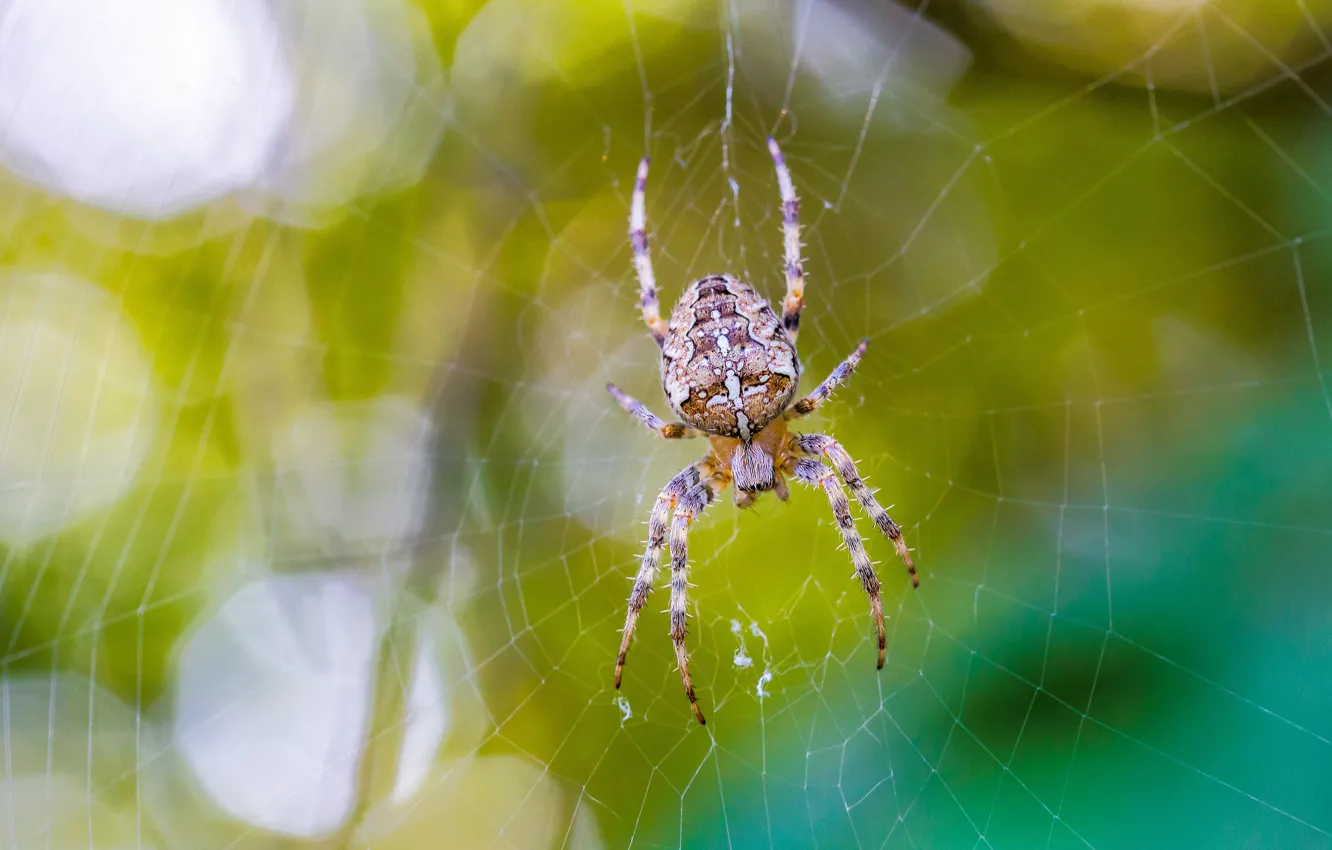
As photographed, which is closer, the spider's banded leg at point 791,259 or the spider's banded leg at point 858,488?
the spider's banded leg at point 858,488

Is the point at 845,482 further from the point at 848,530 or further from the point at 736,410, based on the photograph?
the point at 736,410

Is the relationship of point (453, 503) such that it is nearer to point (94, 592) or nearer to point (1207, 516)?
point (94, 592)

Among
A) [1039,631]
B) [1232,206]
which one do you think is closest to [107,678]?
[1039,631]

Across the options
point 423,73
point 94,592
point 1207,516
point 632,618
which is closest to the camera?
point 1207,516

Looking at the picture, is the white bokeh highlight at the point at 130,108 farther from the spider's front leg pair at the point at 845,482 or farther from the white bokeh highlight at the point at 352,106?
the spider's front leg pair at the point at 845,482

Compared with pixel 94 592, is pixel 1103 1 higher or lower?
higher

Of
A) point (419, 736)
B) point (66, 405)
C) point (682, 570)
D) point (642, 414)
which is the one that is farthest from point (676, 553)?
point (66, 405)

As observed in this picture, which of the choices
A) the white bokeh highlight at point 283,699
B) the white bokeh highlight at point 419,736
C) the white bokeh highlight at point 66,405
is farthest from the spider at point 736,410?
the white bokeh highlight at point 66,405
